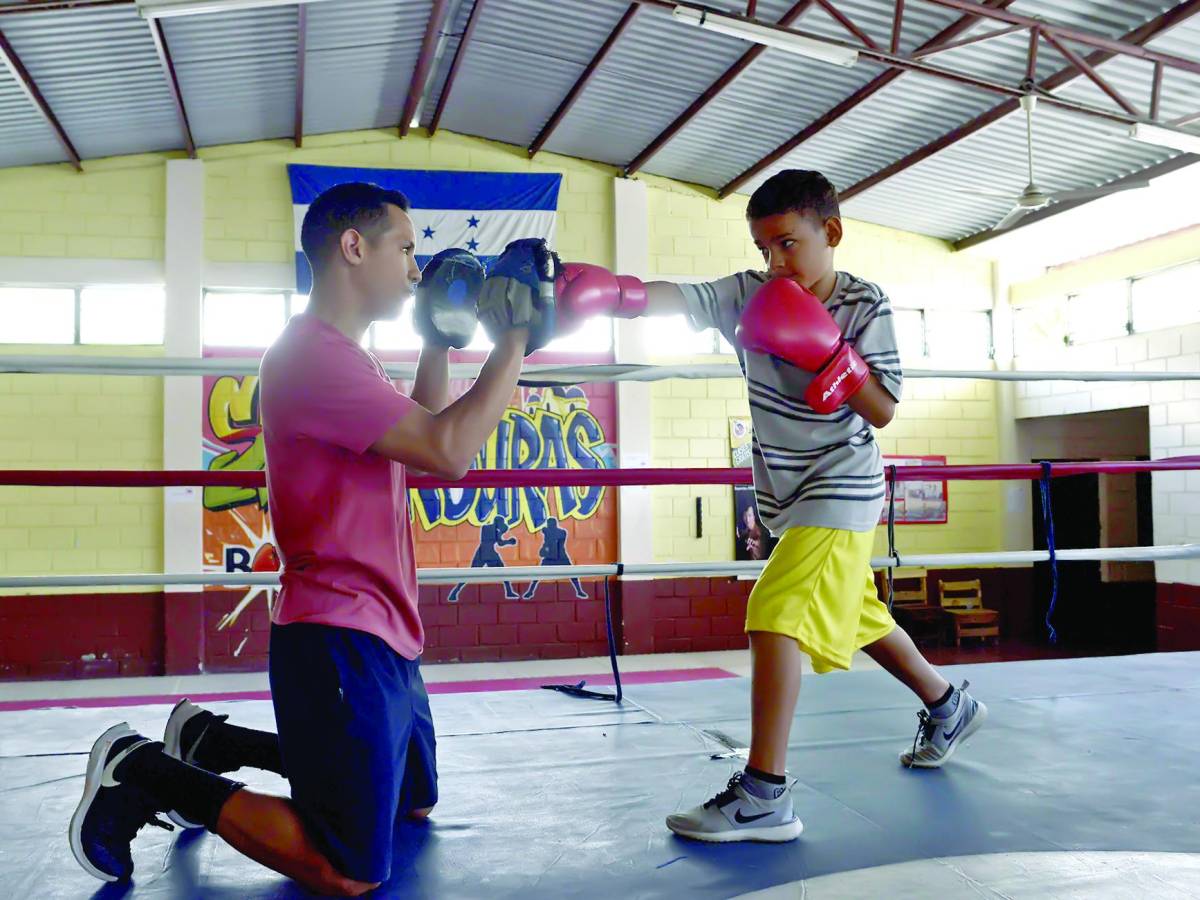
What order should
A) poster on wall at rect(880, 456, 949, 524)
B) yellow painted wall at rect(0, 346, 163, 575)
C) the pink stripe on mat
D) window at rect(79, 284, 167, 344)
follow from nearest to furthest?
the pink stripe on mat < yellow painted wall at rect(0, 346, 163, 575) < window at rect(79, 284, 167, 344) < poster on wall at rect(880, 456, 949, 524)

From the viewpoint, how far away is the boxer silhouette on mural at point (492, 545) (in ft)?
27.1

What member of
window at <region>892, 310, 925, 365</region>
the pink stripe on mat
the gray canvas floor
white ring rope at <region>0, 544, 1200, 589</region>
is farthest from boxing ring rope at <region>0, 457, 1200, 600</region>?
window at <region>892, 310, 925, 365</region>

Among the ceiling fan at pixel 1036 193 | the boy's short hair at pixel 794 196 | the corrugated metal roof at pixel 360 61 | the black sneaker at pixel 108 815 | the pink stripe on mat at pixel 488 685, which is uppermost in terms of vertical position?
the corrugated metal roof at pixel 360 61

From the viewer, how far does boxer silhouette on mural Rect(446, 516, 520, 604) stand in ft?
27.1

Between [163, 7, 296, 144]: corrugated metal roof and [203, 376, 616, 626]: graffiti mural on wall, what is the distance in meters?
1.85

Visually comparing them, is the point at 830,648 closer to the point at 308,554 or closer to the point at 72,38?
the point at 308,554

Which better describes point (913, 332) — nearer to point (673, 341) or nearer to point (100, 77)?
point (673, 341)

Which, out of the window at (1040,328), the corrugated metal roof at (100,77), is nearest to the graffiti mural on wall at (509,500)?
the corrugated metal roof at (100,77)

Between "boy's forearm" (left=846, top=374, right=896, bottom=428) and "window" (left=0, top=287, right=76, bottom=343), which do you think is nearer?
"boy's forearm" (left=846, top=374, right=896, bottom=428)

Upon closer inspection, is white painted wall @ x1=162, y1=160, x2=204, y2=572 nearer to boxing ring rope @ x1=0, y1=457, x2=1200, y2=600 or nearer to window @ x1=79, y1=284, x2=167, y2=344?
window @ x1=79, y1=284, x2=167, y2=344

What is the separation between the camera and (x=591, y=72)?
22.7ft

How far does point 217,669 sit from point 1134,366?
23.8 ft

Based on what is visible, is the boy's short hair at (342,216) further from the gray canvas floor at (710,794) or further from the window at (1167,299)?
the window at (1167,299)

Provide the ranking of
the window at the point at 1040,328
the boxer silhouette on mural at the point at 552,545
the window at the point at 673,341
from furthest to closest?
the window at the point at 1040,328
the window at the point at 673,341
the boxer silhouette on mural at the point at 552,545
